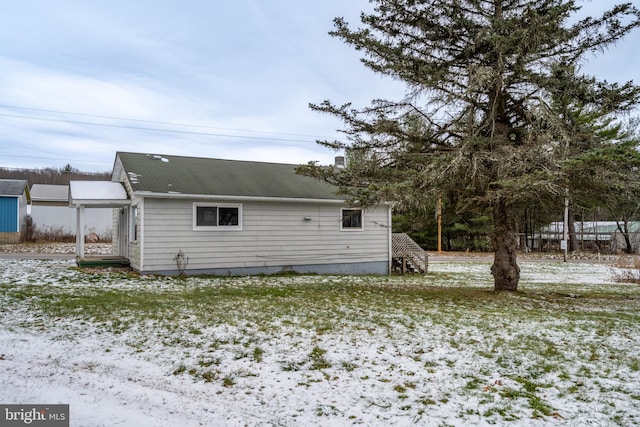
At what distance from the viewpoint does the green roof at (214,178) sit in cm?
1286

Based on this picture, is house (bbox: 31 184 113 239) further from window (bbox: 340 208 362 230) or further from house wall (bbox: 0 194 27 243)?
window (bbox: 340 208 362 230)

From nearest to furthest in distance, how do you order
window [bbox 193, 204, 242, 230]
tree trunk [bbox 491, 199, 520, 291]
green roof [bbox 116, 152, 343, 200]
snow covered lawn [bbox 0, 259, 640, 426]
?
snow covered lawn [bbox 0, 259, 640, 426] < tree trunk [bbox 491, 199, 520, 291] < green roof [bbox 116, 152, 343, 200] < window [bbox 193, 204, 242, 230]

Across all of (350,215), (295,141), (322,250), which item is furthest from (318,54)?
(295,141)

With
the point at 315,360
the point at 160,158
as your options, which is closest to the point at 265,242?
the point at 160,158

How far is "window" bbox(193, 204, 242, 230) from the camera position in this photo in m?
13.0

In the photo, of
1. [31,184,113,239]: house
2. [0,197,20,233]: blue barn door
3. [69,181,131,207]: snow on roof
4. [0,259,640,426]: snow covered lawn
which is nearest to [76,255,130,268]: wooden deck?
[69,181,131,207]: snow on roof

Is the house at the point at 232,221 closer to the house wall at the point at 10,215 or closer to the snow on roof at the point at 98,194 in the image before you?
the snow on roof at the point at 98,194

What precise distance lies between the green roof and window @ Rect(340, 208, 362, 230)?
0.87m

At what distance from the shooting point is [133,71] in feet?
63.4

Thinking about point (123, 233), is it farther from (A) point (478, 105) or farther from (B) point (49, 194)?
(B) point (49, 194)

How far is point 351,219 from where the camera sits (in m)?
15.7

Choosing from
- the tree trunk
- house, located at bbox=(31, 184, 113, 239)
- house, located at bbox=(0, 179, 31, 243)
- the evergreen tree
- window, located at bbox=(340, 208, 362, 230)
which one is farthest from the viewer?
house, located at bbox=(31, 184, 113, 239)

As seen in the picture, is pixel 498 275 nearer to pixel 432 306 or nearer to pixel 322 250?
pixel 432 306

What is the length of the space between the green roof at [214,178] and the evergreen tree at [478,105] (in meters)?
4.28
